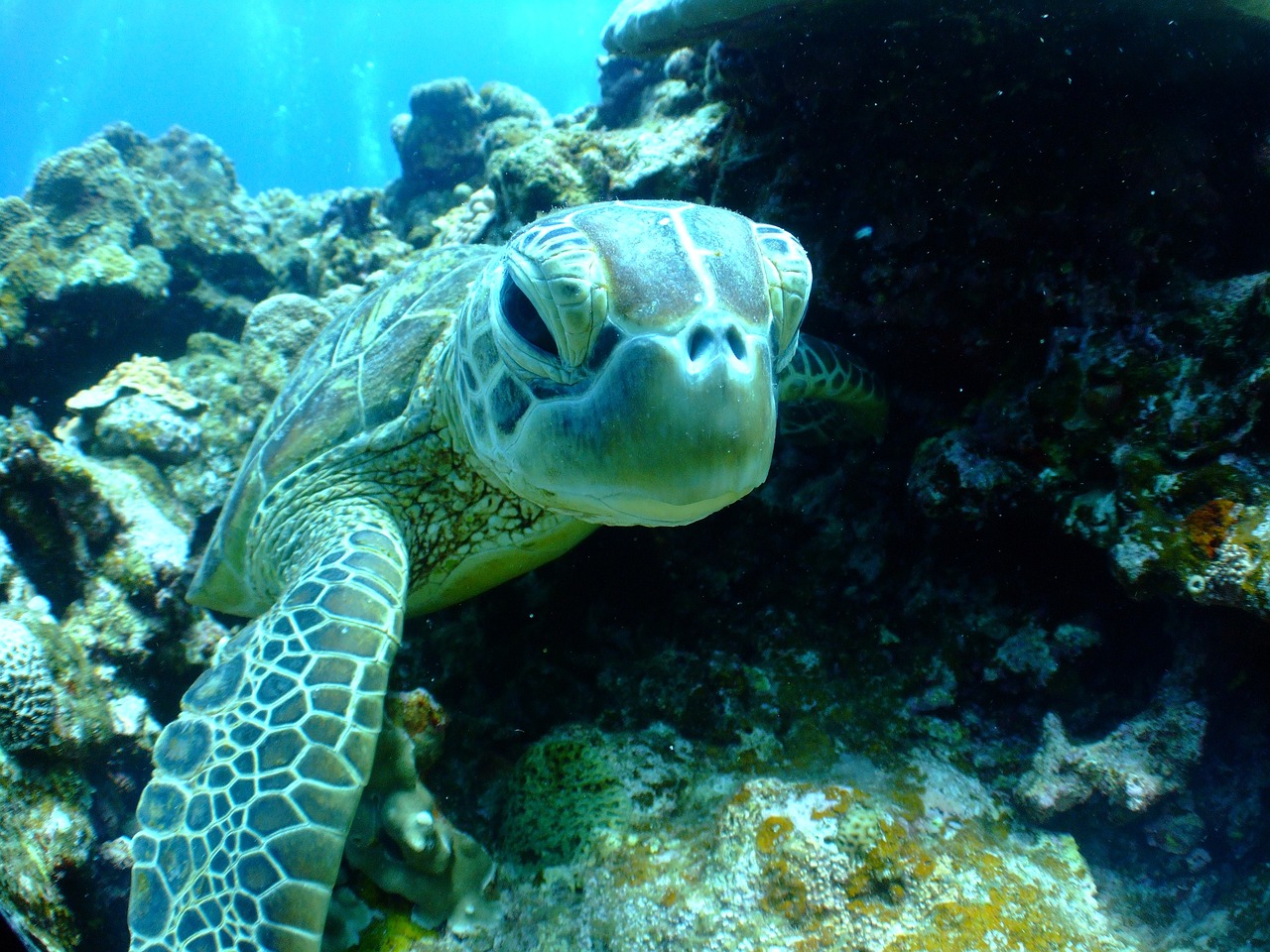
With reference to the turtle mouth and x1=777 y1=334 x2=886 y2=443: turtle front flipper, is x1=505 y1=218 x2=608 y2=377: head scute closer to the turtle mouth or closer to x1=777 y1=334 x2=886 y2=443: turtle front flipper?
the turtle mouth

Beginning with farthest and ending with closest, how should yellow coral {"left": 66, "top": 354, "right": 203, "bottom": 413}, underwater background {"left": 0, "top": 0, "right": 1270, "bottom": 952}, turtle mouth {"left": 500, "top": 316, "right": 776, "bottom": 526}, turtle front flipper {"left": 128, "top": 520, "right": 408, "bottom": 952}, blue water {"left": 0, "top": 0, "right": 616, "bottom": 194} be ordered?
blue water {"left": 0, "top": 0, "right": 616, "bottom": 194}, yellow coral {"left": 66, "top": 354, "right": 203, "bottom": 413}, underwater background {"left": 0, "top": 0, "right": 1270, "bottom": 952}, turtle front flipper {"left": 128, "top": 520, "right": 408, "bottom": 952}, turtle mouth {"left": 500, "top": 316, "right": 776, "bottom": 526}

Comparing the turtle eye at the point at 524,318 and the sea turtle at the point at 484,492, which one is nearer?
the sea turtle at the point at 484,492

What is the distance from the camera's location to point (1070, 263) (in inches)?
89.8

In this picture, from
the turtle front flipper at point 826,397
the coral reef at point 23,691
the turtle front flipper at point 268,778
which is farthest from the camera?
the turtle front flipper at point 826,397

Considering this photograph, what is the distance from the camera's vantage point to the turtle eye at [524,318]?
1460mm

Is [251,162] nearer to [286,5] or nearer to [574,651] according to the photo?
[286,5]

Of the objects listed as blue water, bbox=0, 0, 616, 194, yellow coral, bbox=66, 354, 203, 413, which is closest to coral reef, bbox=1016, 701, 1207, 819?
yellow coral, bbox=66, 354, 203, 413

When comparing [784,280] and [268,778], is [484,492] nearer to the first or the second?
[268,778]

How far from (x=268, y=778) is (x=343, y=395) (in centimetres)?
157

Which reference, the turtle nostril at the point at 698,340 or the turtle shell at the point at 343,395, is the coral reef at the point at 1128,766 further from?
the turtle shell at the point at 343,395

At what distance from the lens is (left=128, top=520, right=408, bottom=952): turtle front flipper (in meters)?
1.44

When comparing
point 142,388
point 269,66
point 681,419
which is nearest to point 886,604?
point 681,419

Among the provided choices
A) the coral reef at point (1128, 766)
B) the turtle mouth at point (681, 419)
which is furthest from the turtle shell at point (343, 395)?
the coral reef at point (1128, 766)

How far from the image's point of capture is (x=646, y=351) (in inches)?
50.2
